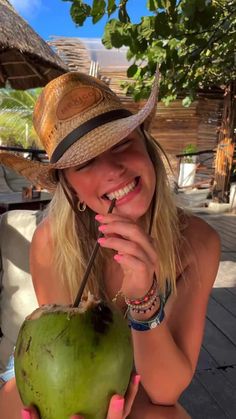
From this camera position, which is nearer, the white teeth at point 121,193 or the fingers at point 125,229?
the fingers at point 125,229

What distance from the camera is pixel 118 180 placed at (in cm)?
97

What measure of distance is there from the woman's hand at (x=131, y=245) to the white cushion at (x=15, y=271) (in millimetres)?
816

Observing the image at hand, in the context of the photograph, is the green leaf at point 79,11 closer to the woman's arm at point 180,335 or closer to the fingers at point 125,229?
the woman's arm at point 180,335

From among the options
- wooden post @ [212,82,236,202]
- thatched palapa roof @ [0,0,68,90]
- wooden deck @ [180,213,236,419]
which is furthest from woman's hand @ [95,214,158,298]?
wooden post @ [212,82,236,202]

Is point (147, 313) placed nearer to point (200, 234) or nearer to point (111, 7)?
point (200, 234)

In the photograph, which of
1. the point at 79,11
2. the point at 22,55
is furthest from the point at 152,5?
the point at 22,55

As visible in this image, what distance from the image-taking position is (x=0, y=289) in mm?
1608

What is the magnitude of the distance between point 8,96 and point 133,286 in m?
18.5

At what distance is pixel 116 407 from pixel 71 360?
13cm

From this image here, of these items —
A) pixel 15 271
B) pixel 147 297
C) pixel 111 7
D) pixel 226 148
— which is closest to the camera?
pixel 147 297

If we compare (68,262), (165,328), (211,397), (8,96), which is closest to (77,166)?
(68,262)

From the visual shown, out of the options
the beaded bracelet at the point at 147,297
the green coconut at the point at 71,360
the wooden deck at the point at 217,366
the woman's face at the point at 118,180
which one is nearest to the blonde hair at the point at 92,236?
the woman's face at the point at 118,180

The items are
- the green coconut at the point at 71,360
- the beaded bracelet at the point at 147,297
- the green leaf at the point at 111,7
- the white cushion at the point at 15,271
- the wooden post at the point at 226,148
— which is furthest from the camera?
the wooden post at the point at 226,148

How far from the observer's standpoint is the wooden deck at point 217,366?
159cm
